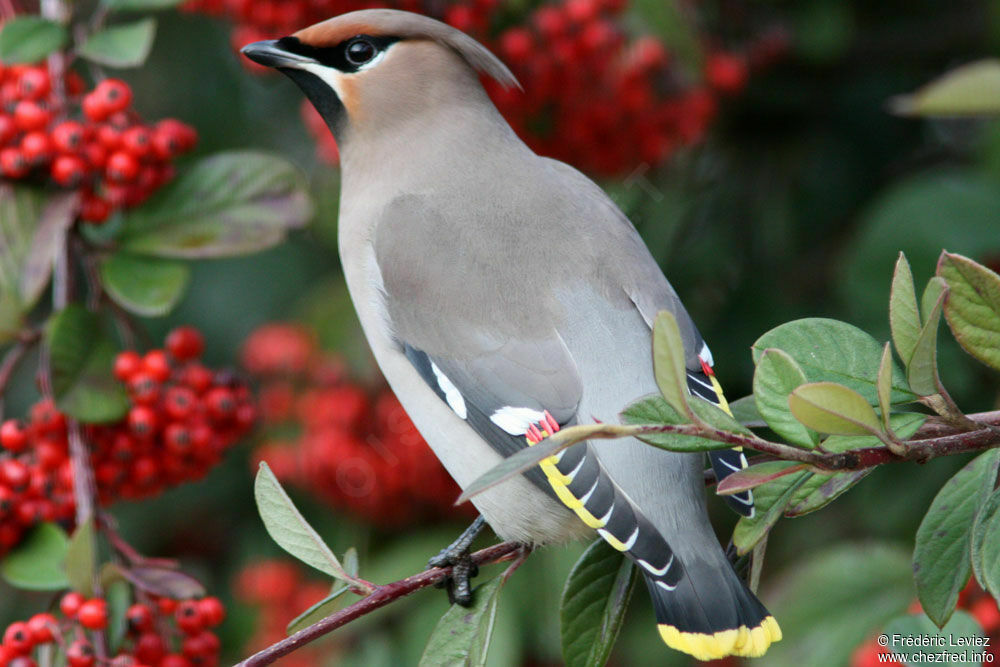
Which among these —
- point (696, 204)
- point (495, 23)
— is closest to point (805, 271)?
point (696, 204)

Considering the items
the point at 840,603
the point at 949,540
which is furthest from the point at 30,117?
the point at 840,603

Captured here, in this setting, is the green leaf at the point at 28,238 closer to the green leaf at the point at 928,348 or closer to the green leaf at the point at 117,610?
the green leaf at the point at 117,610

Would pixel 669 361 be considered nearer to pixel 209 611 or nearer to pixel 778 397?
pixel 778 397

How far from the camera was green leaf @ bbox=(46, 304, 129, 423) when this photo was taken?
2172 mm

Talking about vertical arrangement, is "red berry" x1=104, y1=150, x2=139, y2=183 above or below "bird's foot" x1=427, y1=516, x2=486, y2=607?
above

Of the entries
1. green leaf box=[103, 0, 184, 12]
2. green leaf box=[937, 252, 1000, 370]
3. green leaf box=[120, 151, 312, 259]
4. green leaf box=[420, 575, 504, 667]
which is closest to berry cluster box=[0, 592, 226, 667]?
green leaf box=[420, 575, 504, 667]

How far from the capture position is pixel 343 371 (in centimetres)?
309

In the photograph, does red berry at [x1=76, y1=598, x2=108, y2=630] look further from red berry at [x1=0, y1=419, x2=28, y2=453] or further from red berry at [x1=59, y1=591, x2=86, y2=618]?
red berry at [x1=0, y1=419, x2=28, y2=453]

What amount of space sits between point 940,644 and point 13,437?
1.58 metres

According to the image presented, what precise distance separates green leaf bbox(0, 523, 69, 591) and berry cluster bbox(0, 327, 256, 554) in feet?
0.08

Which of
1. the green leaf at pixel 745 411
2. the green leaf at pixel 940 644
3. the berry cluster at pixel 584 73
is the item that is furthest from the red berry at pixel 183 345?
the green leaf at pixel 940 644

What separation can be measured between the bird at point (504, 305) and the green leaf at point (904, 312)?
0.33 metres

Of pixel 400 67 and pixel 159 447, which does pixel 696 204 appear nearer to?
pixel 400 67

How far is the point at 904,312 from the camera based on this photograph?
4.92 feet
